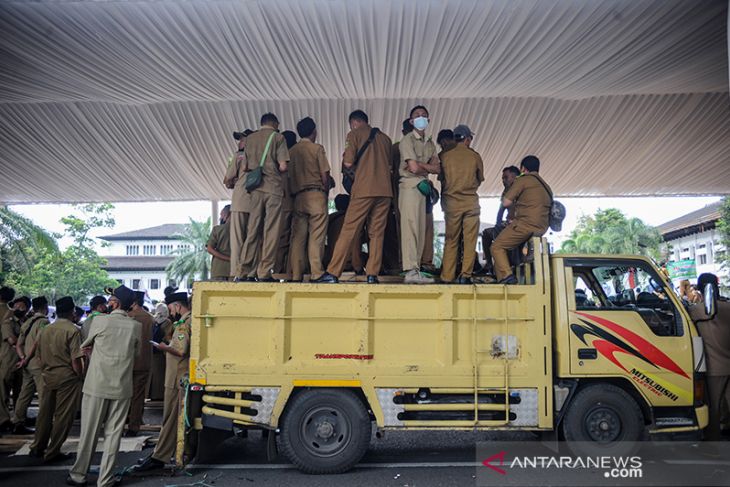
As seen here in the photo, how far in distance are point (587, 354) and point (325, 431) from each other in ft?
8.75

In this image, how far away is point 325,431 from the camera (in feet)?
17.9

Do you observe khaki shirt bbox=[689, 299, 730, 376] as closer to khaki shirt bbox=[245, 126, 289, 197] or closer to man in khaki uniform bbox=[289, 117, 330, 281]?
man in khaki uniform bbox=[289, 117, 330, 281]

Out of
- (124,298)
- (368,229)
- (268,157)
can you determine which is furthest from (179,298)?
(368,229)

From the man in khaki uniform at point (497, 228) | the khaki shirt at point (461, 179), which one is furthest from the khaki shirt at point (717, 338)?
the khaki shirt at point (461, 179)

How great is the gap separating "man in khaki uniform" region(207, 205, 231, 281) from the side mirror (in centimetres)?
540

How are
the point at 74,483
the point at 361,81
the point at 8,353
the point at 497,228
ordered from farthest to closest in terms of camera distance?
1. the point at 8,353
2. the point at 361,81
3. the point at 497,228
4. the point at 74,483

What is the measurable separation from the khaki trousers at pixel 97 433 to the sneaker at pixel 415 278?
3027 millimetres

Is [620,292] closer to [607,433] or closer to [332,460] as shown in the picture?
[607,433]

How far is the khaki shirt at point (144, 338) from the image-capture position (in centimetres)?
745

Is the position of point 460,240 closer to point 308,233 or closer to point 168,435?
point 308,233

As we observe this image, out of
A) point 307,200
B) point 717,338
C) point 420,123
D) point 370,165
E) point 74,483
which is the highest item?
point 420,123

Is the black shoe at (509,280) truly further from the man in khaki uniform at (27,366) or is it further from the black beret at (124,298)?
the man in khaki uniform at (27,366)

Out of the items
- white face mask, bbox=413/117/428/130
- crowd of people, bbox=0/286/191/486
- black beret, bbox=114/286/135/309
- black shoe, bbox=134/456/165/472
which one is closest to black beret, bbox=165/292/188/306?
crowd of people, bbox=0/286/191/486

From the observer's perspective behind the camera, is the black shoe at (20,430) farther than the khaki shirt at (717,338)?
Yes
